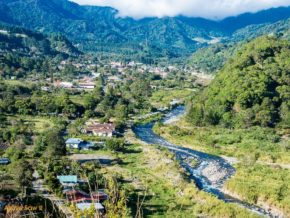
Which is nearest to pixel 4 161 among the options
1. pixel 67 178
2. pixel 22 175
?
pixel 22 175

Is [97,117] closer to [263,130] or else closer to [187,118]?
[187,118]

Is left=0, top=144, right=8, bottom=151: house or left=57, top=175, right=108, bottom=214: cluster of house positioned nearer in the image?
left=57, top=175, right=108, bottom=214: cluster of house

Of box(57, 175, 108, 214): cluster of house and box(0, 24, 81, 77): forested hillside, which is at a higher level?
box(0, 24, 81, 77): forested hillside

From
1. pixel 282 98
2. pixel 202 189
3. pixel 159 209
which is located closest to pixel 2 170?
pixel 159 209

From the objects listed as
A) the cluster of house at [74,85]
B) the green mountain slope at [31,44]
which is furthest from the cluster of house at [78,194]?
the green mountain slope at [31,44]

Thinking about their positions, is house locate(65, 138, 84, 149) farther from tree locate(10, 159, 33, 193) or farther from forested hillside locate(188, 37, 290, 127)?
forested hillside locate(188, 37, 290, 127)

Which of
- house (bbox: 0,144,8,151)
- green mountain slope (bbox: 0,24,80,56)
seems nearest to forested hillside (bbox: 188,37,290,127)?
house (bbox: 0,144,8,151)
